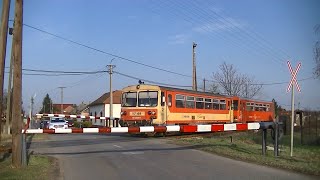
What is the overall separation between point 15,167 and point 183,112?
1753cm

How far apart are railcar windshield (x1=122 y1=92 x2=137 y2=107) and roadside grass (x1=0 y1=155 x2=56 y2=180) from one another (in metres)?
14.1

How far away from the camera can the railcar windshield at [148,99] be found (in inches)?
1099

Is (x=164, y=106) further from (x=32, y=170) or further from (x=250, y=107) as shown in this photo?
(x=32, y=170)

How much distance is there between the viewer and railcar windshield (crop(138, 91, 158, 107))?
27906 millimetres

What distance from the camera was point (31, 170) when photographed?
12102mm

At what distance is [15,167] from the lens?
498 inches

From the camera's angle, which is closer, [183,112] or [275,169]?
[275,169]

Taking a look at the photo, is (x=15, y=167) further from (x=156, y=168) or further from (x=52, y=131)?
(x=156, y=168)

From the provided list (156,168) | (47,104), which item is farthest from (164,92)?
(47,104)

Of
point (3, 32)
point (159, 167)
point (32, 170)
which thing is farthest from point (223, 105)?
point (32, 170)

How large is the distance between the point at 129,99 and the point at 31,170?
1721 cm

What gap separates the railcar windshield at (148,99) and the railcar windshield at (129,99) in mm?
378

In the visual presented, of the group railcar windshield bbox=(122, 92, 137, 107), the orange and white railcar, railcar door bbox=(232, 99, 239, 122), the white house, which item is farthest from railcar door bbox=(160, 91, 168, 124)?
the white house

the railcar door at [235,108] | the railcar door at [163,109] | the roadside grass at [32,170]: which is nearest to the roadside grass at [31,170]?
the roadside grass at [32,170]
